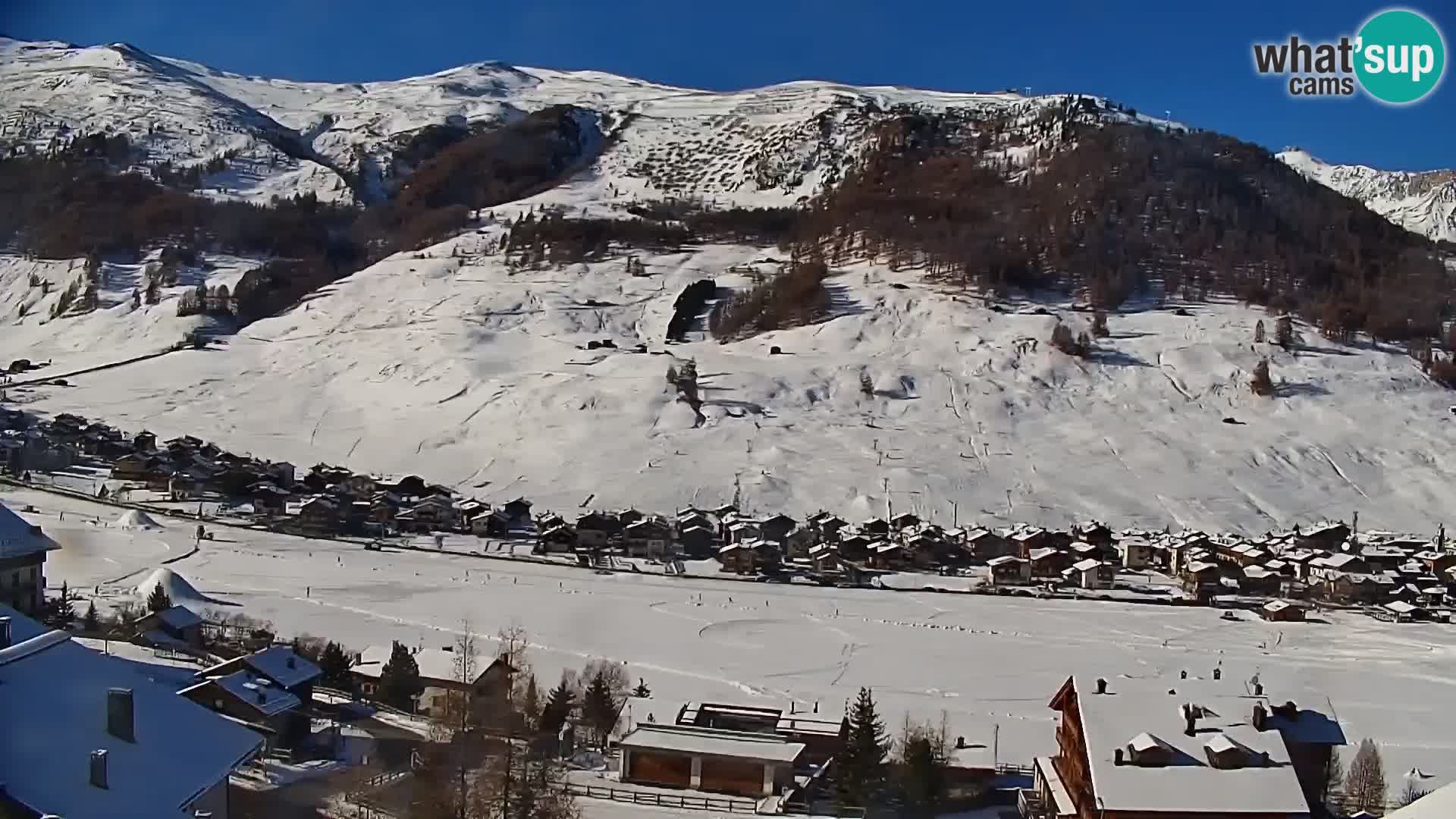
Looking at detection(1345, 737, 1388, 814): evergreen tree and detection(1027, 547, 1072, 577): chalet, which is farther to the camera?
detection(1027, 547, 1072, 577): chalet

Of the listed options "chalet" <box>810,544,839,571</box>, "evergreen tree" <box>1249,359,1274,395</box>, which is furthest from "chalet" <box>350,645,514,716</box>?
"evergreen tree" <box>1249,359,1274,395</box>

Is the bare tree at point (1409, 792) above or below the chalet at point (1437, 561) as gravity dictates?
below

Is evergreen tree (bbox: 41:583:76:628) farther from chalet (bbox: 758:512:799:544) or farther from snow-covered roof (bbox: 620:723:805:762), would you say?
chalet (bbox: 758:512:799:544)

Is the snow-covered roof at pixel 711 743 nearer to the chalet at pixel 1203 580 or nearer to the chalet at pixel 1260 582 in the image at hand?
the chalet at pixel 1203 580

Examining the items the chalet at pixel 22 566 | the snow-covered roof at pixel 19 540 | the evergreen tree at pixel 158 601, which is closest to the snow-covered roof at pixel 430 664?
the evergreen tree at pixel 158 601

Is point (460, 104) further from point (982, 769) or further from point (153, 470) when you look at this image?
point (982, 769)
